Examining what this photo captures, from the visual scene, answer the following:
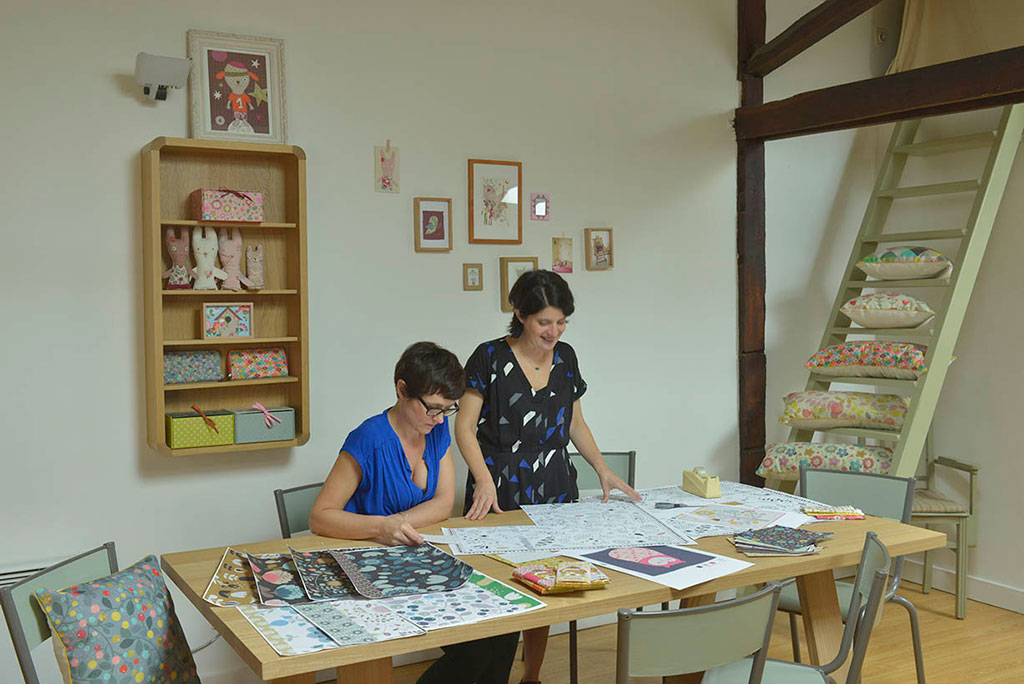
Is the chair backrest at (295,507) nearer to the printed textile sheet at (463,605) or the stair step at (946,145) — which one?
the printed textile sheet at (463,605)

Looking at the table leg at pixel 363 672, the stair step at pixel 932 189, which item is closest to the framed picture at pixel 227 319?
the table leg at pixel 363 672

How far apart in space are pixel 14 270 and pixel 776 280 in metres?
3.46

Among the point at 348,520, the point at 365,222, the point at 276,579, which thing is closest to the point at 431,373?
the point at 348,520

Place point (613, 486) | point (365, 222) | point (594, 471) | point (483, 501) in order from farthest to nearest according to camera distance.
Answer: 1. point (594, 471)
2. point (365, 222)
3. point (613, 486)
4. point (483, 501)

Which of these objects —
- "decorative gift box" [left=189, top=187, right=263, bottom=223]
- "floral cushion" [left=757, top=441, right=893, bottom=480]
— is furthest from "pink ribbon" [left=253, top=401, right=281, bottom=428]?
"floral cushion" [left=757, top=441, right=893, bottom=480]

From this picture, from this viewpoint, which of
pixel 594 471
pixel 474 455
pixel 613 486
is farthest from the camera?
pixel 594 471

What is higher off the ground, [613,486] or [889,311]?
[889,311]

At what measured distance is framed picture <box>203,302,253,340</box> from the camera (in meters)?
3.36

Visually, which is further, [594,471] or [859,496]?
[594,471]

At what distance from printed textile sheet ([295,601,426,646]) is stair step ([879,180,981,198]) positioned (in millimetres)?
3614

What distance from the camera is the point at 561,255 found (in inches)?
165

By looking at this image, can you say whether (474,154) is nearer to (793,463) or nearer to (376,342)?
(376,342)

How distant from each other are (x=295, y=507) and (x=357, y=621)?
48.2 inches

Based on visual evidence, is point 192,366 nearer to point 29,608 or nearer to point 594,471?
point 29,608
